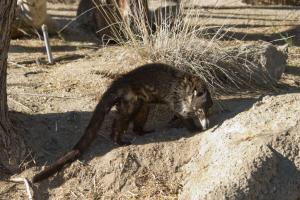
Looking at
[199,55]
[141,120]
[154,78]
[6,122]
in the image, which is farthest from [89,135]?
[199,55]

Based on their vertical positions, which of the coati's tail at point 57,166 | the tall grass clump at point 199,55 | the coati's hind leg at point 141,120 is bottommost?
the coati's tail at point 57,166

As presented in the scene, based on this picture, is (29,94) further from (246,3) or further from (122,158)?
(246,3)

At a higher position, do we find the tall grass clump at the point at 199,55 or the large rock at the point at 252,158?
the tall grass clump at the point at 199,55

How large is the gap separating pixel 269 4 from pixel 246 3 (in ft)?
1.55

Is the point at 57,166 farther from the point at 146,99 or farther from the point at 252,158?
the point at 252,158

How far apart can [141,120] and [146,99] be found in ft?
0.81

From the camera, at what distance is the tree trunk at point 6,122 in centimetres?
599

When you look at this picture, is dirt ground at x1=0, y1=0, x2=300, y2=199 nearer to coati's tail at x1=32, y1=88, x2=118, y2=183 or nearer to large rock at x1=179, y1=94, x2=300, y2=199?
coati's tail at x1=32, y1=88, x2=118, y2=183

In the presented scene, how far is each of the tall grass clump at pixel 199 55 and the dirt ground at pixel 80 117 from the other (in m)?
0.23

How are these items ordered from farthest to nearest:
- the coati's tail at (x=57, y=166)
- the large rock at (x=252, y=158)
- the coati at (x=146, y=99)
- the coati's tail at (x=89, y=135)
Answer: the coati at (x=146, y=99)
the coati's tail at (x=89, y=135)
the coati's tail at (x=57, y=166)
the large rock at (x=252, y=158)

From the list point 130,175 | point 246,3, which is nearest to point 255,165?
point 130,175

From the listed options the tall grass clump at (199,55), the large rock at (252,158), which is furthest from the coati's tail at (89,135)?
the tall grass clump at (199,55)

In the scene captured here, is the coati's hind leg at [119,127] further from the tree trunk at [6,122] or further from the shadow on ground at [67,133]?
the tree trunk at [6,122]

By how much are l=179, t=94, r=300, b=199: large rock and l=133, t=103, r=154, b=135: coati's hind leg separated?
710mm
